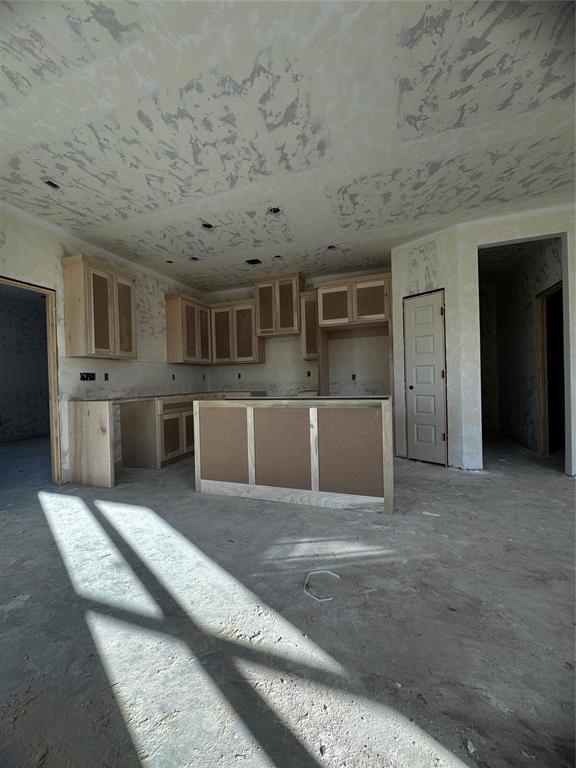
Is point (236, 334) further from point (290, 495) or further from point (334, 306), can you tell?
point (290, 495)

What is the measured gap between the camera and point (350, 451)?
8.52 ft

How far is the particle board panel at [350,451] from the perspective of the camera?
8.29 ft

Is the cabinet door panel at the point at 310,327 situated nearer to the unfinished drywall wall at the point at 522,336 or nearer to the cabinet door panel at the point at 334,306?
the cabinet door panel at the point at 334,306

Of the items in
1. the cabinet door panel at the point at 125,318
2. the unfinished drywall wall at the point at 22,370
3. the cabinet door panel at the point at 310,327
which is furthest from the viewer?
the unfinished drywall wall at the point at 22,370

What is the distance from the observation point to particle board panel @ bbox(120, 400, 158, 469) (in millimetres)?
4203

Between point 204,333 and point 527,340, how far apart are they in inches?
207

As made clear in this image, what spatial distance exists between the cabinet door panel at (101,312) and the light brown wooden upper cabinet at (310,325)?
2.80m

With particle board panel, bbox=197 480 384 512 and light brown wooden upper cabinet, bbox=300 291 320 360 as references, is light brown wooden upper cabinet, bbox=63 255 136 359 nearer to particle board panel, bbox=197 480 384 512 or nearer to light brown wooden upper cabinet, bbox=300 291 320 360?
particle board panel, bbox=197 480 384 512

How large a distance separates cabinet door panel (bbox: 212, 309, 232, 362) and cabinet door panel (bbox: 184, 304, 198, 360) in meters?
0.44

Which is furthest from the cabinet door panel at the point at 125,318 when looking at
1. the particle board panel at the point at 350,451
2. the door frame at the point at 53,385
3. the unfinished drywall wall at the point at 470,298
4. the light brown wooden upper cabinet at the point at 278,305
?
the unfinished drywall wall at the point at 470,298

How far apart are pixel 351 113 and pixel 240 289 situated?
426 cm

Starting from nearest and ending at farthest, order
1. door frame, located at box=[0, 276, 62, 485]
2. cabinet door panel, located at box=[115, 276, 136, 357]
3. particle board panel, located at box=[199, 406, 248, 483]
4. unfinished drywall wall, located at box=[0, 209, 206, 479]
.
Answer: particle board panel, located at box=[199, 406, 248, 483]
unfinished drywall wall, located at box=[0, 209, 206, 479]
door frame, located at box=[0, 276, 62, 485]
cabinet door panel, located at box=[115, 276, 136, 357]

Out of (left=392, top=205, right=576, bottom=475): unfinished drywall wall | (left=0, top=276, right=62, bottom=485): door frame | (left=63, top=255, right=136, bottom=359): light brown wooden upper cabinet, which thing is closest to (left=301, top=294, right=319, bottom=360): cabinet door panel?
(left=392, top=205, right=576, bottom=475): unfinished drywall wall

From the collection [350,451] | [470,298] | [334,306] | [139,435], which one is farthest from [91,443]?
[470,298]
